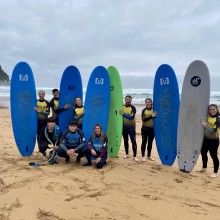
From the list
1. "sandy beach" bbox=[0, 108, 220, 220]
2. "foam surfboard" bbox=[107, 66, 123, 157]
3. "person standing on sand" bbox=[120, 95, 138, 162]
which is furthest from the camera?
"foam surfboard" bbox=[107, 66, 123, 157]

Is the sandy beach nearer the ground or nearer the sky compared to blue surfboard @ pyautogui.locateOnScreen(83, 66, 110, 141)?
nearer the ground

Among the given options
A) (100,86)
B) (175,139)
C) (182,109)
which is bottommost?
(175,139)

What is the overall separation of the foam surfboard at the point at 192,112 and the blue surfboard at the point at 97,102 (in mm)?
1474

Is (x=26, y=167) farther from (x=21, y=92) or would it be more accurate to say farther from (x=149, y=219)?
(x=149, y=219)

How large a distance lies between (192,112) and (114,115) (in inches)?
65.4

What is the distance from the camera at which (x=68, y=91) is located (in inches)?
222

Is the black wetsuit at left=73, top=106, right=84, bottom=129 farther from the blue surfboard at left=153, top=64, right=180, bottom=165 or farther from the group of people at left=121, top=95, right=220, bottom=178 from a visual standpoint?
the blue surfboard at left=153, top=64, right=180, bottom=165

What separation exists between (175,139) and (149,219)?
2250 millimetres

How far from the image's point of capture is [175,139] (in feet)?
15.8

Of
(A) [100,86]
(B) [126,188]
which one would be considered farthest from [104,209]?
(A) [100,86]

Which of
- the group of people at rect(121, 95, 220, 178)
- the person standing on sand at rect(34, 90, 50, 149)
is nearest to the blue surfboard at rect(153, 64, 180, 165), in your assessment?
the group of people at rect(121, 95, 220, 178)

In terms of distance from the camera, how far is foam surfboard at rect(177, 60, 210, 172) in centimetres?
444

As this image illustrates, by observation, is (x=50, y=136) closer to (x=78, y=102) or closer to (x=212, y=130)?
(x=78, y=102)

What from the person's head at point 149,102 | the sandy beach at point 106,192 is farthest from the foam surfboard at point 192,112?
the person's head at point 149,102
